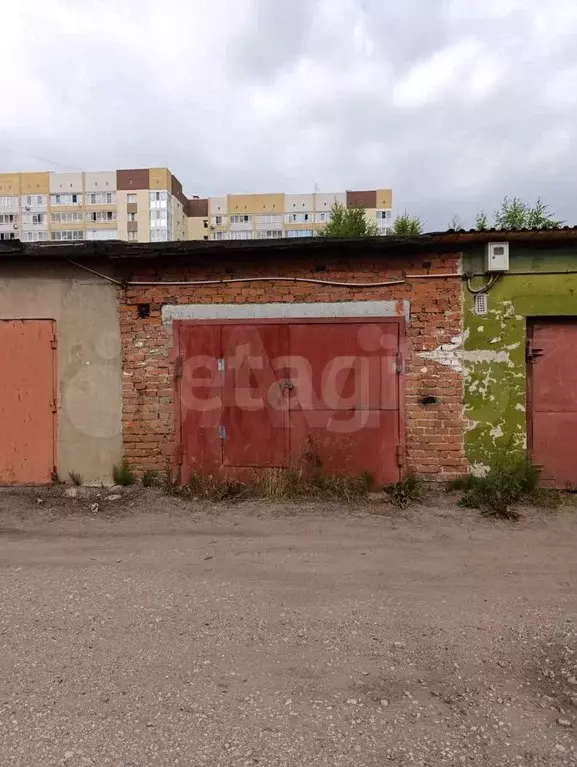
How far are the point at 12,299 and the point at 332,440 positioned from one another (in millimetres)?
4270

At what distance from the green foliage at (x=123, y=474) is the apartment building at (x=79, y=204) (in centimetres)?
5816

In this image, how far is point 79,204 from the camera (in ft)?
212

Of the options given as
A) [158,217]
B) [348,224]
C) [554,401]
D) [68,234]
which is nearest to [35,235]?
[68,234]

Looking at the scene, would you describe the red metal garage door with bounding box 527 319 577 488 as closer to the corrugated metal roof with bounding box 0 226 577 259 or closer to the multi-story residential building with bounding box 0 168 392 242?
the corrugated metal roof with bounding box 0 226 577 259

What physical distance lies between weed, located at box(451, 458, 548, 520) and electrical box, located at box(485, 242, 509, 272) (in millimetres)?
2163

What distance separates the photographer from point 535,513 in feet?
18.1

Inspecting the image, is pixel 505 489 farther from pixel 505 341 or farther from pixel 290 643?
pixel 290 643

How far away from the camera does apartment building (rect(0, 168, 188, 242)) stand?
202 ft

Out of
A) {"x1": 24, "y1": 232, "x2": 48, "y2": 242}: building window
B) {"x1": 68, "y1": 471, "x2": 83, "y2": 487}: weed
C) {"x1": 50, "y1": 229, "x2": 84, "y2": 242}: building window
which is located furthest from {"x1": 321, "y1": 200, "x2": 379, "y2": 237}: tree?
{"x1": 24, "y1": 232, "x2": 48, "y2": 242}: building window

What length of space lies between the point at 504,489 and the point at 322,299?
9.59ft

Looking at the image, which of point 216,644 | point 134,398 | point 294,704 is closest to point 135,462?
point 134,398

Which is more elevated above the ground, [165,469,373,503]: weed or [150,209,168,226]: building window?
[150,209,168,226]: building window

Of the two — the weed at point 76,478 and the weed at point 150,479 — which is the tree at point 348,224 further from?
the weed at point 76,478

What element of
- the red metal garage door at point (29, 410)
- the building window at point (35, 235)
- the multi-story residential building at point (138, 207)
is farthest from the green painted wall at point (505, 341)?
the building window at point (35, 235)
